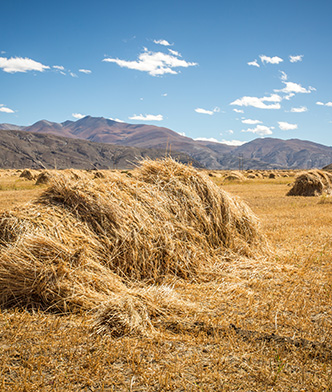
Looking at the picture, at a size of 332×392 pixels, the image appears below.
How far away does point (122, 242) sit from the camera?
4.79 metres

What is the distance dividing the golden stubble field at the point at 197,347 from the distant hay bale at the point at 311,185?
15.5 m

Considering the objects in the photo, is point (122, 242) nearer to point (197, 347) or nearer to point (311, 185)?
point (197, 347)

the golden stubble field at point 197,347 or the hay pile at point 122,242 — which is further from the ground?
the hay pile at point 122,242

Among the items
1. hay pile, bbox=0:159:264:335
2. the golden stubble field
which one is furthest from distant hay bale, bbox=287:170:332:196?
the golden stubble field

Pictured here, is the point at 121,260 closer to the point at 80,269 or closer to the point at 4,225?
the point at 80,269

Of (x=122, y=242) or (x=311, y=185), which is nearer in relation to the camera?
(x=122, y=242)

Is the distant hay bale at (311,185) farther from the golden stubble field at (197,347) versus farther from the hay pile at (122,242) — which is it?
the golden stubble field at (197,347)

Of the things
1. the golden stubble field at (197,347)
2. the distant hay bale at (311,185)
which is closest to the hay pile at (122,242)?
the golden stubble field at (197,347)

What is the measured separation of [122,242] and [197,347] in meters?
2.00

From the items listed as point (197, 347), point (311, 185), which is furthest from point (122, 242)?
point (311, 185)

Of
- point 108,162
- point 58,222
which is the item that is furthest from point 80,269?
point 108,162

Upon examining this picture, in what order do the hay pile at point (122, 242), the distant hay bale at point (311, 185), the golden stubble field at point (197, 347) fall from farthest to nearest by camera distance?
the distant hay bale at point (311, 185), the hay pile at point (122, 242), the golden stubble field at point (197, 347)

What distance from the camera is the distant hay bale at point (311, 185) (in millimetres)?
18984

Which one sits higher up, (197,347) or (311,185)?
(311,185)
